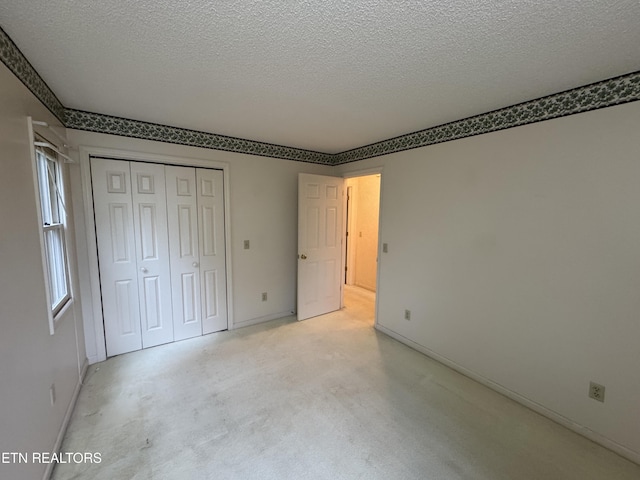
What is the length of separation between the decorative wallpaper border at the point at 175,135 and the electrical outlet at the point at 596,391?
3.55m

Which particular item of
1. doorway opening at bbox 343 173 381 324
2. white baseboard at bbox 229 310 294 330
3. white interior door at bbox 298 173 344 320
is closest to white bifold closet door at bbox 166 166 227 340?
white baseboard at bbox 229 310 294 330

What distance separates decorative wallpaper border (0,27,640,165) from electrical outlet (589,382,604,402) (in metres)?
1.84

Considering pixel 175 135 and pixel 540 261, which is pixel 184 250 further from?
pixel 540 261

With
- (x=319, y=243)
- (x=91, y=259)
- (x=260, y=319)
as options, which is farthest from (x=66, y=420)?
(x=319, y=243)

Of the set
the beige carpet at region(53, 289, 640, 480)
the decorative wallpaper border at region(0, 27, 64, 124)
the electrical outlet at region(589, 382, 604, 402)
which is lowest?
the beige carpet at region(53, 289, 640, 480)

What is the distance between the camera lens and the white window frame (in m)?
1.82

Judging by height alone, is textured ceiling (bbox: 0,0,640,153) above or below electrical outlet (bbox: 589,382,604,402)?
above

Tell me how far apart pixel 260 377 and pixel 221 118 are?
7.96 ft

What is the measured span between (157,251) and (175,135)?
1.25 metres

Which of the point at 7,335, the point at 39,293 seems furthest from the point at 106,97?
the point at 7,335

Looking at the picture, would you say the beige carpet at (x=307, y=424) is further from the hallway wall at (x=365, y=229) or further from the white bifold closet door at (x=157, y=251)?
the hallway wall at (x=365, y=229)

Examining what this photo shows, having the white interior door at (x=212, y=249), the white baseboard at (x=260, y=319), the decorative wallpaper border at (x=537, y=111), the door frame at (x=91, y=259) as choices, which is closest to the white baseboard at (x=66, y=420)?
the door frame at (x=91, y=259)

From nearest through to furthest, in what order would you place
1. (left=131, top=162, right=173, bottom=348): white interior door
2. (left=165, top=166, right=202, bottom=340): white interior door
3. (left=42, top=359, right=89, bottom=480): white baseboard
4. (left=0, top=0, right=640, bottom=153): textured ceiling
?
(left=0, top=0, right=640, bottom=153): textured ceiling, (left=42, top=359, right=89, bottom=480): white baseboard, (left=131, top=162, right=173, bottom=348): white interior door, (left=165, top=166, right=202, bottom=340): white interior door

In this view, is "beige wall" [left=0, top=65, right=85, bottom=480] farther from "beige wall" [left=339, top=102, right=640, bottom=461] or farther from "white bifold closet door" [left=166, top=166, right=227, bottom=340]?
"beige wall" [left=339, top=102, right=640, bottom=461]
